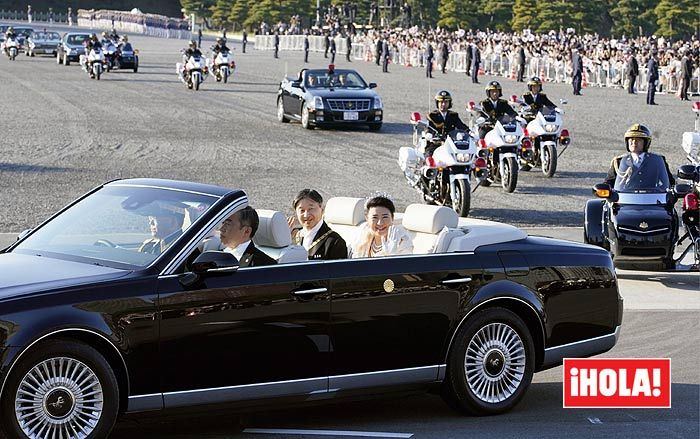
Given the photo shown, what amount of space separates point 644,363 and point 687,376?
1.63 ft

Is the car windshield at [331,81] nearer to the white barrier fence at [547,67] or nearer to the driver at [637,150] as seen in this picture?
the driver at [637,150]

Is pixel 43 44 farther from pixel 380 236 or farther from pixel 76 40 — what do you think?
pixel 380 236

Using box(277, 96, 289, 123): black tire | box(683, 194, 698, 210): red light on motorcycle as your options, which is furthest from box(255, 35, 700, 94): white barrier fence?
box(683, 194, 698, 210): red light on motorcycle

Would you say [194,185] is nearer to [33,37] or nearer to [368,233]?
[368,233]

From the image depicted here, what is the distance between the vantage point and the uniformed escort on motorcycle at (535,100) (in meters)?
25.1

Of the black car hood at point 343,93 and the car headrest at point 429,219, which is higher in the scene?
the car headrest at point 429,219

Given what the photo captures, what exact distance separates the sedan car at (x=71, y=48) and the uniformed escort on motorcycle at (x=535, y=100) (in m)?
42.9

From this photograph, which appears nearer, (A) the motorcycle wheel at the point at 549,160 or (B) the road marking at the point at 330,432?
(B) the road marking at the point at 330,432

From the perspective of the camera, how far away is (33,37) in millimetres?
76375

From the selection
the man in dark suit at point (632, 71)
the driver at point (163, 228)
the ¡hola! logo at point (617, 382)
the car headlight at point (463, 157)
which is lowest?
the man in dark suit at point (632, 71)

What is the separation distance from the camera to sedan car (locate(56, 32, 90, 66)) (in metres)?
66.1

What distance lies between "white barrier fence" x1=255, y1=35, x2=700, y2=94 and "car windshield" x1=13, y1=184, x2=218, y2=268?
49.1m

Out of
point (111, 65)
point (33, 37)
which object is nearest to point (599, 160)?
point (111, 65)

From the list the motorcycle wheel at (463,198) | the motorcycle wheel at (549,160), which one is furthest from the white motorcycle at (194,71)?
the motorcycle wheel at (463,198)
